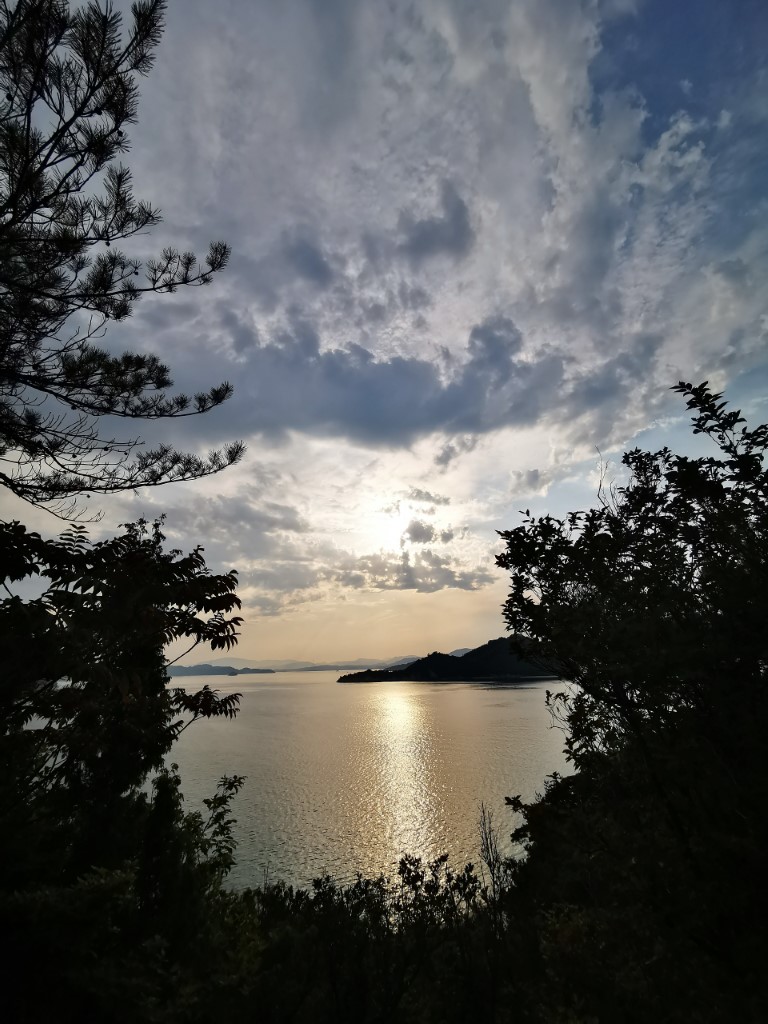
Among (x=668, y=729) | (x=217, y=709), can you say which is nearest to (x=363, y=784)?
(x=217, y=709)

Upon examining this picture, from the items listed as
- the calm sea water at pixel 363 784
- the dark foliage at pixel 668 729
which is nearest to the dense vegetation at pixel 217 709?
the dark foliage at pixel 668 729

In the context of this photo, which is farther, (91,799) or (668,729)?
(91,799)

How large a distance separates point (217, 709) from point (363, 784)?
98.5ft

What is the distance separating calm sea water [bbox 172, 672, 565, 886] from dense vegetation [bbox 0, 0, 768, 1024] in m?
12.9

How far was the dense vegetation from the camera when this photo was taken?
4434 millimetres

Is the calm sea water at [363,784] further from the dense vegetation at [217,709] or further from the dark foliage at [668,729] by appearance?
the dark foliage at [668,729]

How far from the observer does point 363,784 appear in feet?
117

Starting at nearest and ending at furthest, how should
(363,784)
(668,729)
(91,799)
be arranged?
(668,729), (91,799), (363,784)

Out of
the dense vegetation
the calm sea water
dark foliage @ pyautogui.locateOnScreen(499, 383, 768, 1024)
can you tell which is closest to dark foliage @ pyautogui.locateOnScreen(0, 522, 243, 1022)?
the dense vegetation

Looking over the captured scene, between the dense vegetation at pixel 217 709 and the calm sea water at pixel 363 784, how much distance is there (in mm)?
12862

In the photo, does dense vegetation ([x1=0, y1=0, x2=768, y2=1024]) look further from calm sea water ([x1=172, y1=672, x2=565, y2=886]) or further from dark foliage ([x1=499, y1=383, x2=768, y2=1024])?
calm sea water ([x1=172, y1=672, x2=565, y2=886])

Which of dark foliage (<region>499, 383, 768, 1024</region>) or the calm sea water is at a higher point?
dark foliage (<region>499, 383, 768, 1024</region>)

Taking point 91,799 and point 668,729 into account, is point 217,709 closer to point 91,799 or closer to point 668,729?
point 91,799

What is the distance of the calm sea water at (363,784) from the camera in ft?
70.0
